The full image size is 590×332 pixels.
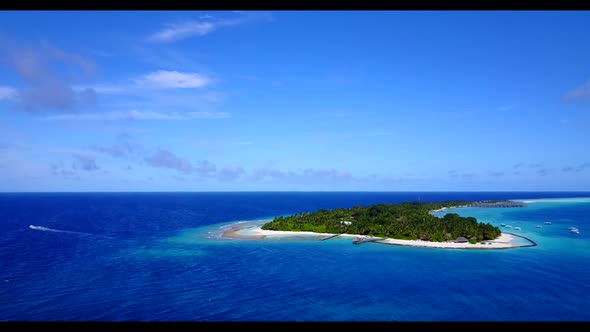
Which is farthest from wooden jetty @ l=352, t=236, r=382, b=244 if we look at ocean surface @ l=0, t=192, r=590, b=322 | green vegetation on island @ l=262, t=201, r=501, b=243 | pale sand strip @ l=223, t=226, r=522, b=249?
green vegetation on island @ l=262, t=201, r=501, b=243

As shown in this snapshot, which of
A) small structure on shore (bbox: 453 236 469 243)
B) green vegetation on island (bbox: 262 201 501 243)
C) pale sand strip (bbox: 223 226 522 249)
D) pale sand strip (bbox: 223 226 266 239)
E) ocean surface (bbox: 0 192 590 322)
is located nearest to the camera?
ocean surface (bbox: 0 192 590 322)

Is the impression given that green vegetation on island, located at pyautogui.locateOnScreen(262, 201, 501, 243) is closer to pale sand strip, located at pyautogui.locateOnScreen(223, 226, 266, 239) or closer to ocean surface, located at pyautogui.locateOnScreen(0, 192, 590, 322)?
pale sand strip, located at pyautogui.locateOnScreen(223, 226, 266, 239)

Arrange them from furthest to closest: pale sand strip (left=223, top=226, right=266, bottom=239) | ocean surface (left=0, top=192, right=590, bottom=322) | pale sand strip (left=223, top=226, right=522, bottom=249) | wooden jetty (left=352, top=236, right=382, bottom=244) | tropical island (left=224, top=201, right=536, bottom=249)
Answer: pale sand strip (left=223, top=226, right=266, bottom=239) → wooden jetty (left=352, top=236, right=382, bottom=244) → tropical island (left=224, top=201, right=536, bottom=249) → pale sand strip (left=223, top=226, right=522, bottom=249) → ocean surface (left=0, top=192, right=590, bottom=322)

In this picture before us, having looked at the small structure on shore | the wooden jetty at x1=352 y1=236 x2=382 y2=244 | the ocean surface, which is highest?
the small structure on shore

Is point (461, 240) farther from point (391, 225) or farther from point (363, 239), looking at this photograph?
point (363, 239)

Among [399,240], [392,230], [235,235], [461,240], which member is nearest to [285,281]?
Answer: [399,240]

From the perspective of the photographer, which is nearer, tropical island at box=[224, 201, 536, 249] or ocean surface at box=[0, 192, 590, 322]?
ocean surface at box=[0, 192, 590, 322]

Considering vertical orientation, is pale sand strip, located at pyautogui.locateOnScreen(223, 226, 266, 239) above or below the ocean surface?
above
